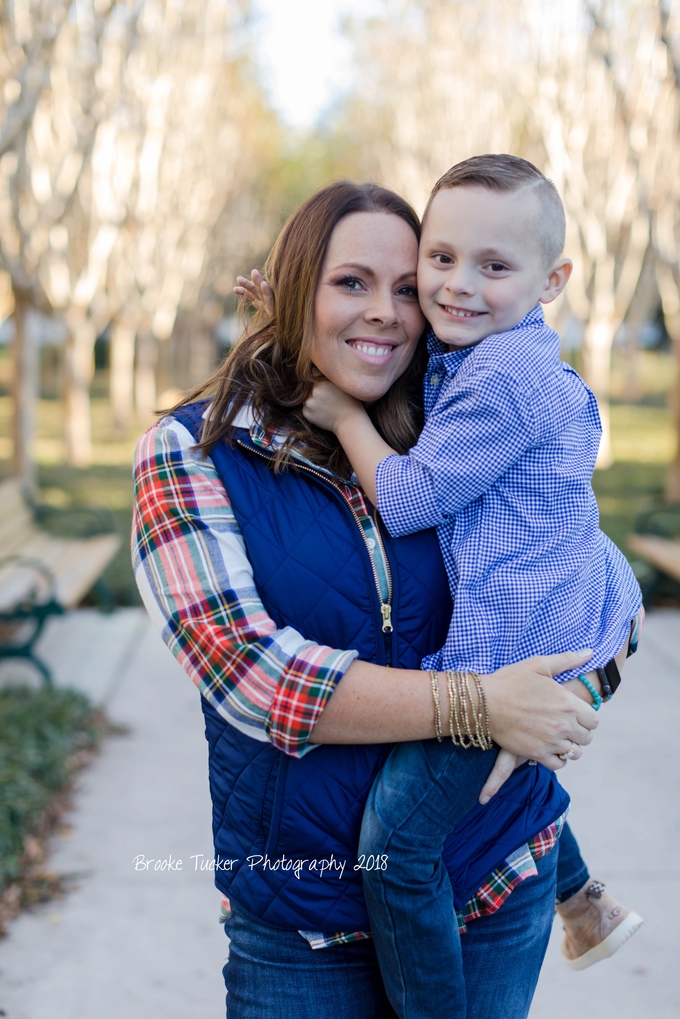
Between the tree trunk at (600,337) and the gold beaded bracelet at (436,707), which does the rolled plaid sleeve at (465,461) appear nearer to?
the gold beaded bracelet at (436,707)

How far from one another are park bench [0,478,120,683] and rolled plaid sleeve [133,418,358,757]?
13.4ft

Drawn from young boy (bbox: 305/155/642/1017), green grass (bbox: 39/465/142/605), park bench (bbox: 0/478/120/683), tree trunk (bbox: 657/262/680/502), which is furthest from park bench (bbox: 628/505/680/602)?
young boy (bbox: 305/155/642/1017)

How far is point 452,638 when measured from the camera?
1.69 m

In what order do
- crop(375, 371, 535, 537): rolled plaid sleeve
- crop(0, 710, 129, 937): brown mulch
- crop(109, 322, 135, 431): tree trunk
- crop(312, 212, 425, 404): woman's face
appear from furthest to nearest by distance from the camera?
crop(109, 322, 135, 431): tree trunk < crop(0, 710, 129, 937): brown mulch < crop(312, 212, 425, 404): woman's face < crop(375, 371, 535, 537): rolled plaid sleeve

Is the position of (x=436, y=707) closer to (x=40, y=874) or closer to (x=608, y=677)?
(x=608, y=677)

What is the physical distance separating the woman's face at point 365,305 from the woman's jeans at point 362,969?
996 millimetres

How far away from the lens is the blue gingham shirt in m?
1.69

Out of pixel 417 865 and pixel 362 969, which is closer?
pixel 417 865

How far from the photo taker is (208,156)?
790 inches

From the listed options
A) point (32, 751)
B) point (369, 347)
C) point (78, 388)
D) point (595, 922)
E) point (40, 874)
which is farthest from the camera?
point (78, 388)

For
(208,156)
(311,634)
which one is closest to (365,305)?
(311,634)

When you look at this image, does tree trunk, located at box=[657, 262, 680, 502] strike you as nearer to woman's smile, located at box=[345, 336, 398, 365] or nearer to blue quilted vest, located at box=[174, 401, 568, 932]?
woman's smile, located at box=[345, 336, 398, 365]

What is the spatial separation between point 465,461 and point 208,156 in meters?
19.9

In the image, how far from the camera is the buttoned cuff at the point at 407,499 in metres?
1.69
